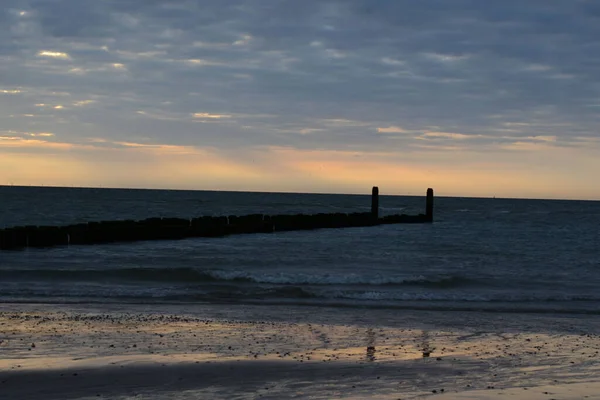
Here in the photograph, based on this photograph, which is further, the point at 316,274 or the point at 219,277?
the point at 316,274

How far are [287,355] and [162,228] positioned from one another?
29.8 m

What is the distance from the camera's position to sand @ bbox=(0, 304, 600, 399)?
8.59m

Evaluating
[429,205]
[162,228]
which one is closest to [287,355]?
[162,228]

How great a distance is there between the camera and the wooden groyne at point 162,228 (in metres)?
32.8

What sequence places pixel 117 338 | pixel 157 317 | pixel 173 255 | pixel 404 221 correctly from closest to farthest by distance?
pixel 117 338, pixel 157 317, pixel 173 255, pixel 404 221

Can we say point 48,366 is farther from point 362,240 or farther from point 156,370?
point 362,240

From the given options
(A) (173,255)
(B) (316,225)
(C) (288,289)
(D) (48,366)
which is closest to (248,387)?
(D) (48,366)

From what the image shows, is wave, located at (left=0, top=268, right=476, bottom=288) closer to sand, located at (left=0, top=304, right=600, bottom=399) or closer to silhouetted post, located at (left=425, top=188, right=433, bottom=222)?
sand, located at (left=0, top=304, right=600, bottom=399)

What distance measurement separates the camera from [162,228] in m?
39.6

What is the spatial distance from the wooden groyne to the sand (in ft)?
59.1

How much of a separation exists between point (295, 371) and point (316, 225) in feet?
142

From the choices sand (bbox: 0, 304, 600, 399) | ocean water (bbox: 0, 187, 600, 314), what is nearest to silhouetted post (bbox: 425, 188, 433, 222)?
ocean water (bbox: 0, 187, 600, 314)

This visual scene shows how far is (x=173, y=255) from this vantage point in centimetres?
3109

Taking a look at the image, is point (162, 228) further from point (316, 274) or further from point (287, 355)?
point (287, 355)
